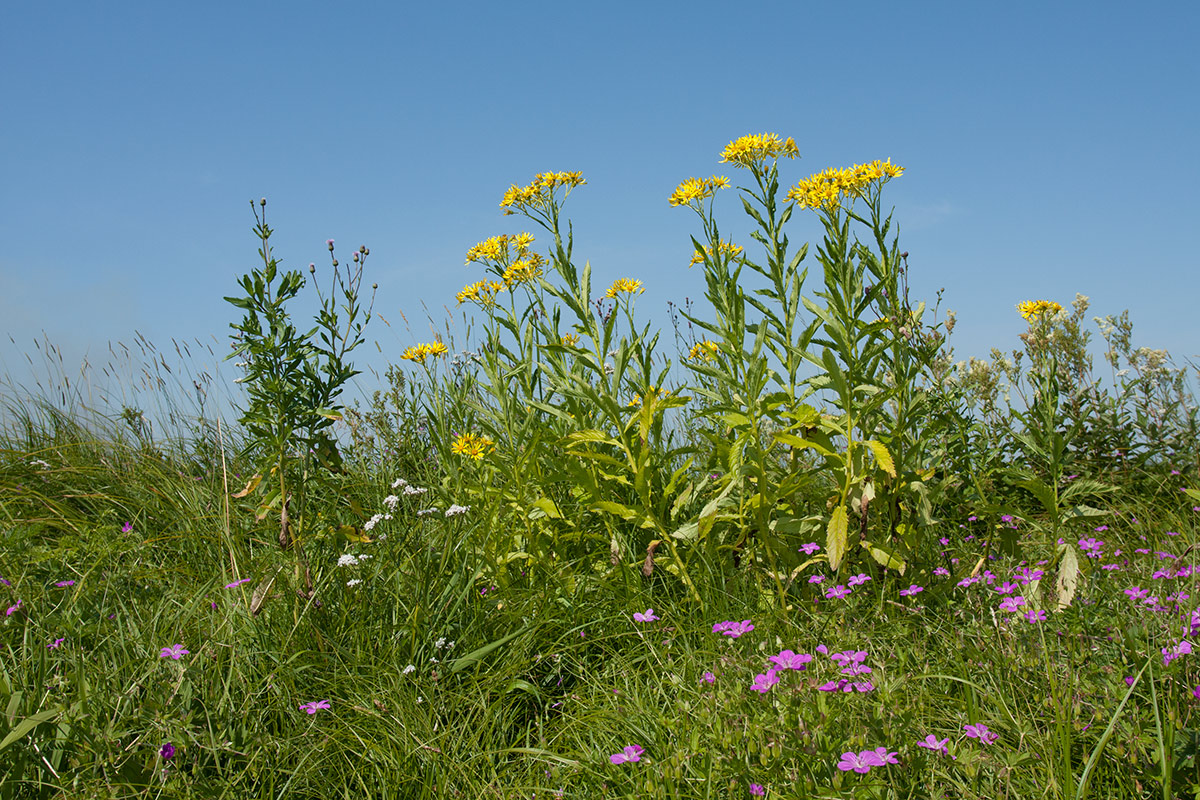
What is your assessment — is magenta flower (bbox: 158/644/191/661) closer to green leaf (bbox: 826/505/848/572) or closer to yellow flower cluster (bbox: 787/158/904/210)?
green leaf (bbox: 826/505/848/572)

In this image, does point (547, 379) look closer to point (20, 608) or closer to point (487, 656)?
point (487, 656)

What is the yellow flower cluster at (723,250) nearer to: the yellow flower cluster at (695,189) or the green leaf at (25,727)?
the yellow flower cluster at (695,189)

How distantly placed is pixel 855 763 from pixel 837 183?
1.88 m

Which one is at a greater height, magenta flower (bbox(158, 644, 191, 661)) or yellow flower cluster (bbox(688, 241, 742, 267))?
yellow flower cluster (bbox(688, 241, 742, 267))

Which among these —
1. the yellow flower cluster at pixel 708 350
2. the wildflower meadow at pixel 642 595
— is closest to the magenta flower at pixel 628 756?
the wildflower meadow at pixel 642 595

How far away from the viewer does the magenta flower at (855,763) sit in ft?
4.86

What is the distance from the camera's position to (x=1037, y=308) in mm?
3131

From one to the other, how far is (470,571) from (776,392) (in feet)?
3.76

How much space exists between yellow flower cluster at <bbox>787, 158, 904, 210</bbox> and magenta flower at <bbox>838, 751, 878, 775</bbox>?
1.77m

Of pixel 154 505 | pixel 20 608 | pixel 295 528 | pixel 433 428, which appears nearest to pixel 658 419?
pixel 433 428

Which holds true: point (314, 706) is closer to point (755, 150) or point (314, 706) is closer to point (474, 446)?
point (474, 446)

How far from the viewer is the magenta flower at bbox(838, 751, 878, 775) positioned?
1481 millimetres

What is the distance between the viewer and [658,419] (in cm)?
301

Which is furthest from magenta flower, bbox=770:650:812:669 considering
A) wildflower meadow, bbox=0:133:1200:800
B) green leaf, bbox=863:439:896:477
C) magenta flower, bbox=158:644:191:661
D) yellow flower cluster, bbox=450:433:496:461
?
yellow flower cluster, bbox=450:433:496:461
